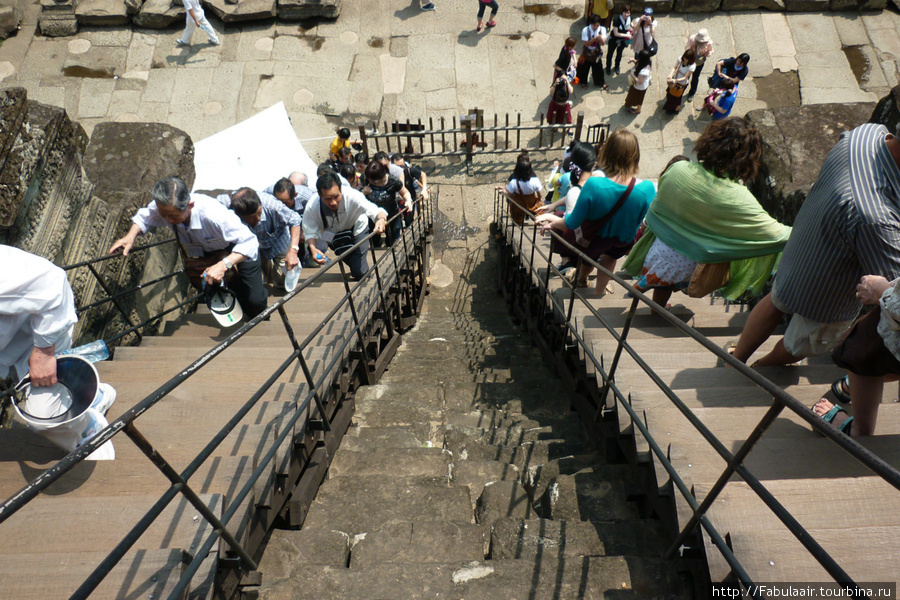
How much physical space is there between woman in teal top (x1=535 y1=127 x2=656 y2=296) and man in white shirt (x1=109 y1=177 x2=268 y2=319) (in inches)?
95.7

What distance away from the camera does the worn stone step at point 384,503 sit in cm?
250

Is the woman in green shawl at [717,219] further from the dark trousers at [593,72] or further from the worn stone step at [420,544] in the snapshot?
the dark trousers at [593,72]

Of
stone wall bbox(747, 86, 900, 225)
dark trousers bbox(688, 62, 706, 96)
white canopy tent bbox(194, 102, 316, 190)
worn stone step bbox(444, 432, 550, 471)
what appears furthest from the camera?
dark trousers bbox(688, 62, 706, 96)

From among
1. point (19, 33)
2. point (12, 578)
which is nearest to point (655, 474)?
point (12, 578)

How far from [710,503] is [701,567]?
34cm

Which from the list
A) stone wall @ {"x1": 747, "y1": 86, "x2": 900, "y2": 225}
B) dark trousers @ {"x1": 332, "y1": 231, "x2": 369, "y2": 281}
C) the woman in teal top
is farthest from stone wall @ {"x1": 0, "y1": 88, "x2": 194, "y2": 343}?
stone wall @ {"x1": 747, "y1": 86, "x2": 900, "y2": 225}

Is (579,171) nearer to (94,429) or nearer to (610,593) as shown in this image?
(610,593)

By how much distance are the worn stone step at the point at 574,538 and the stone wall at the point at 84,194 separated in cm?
363

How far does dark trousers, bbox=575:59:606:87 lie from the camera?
32.3 feet

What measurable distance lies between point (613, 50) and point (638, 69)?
1.33 metres

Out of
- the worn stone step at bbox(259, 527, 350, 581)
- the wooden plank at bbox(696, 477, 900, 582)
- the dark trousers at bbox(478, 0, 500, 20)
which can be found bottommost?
the worn stone step at bbox(259, 527, 350, 581)

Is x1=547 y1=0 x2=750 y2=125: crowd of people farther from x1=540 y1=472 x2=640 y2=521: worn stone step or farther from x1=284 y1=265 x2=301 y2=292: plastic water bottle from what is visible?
x1=540 y1=472 x2=640 y2=521: worn stone step

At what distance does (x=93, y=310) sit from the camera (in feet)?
13.3

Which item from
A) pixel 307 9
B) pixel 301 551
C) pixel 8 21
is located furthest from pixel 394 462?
pixel 8 21
